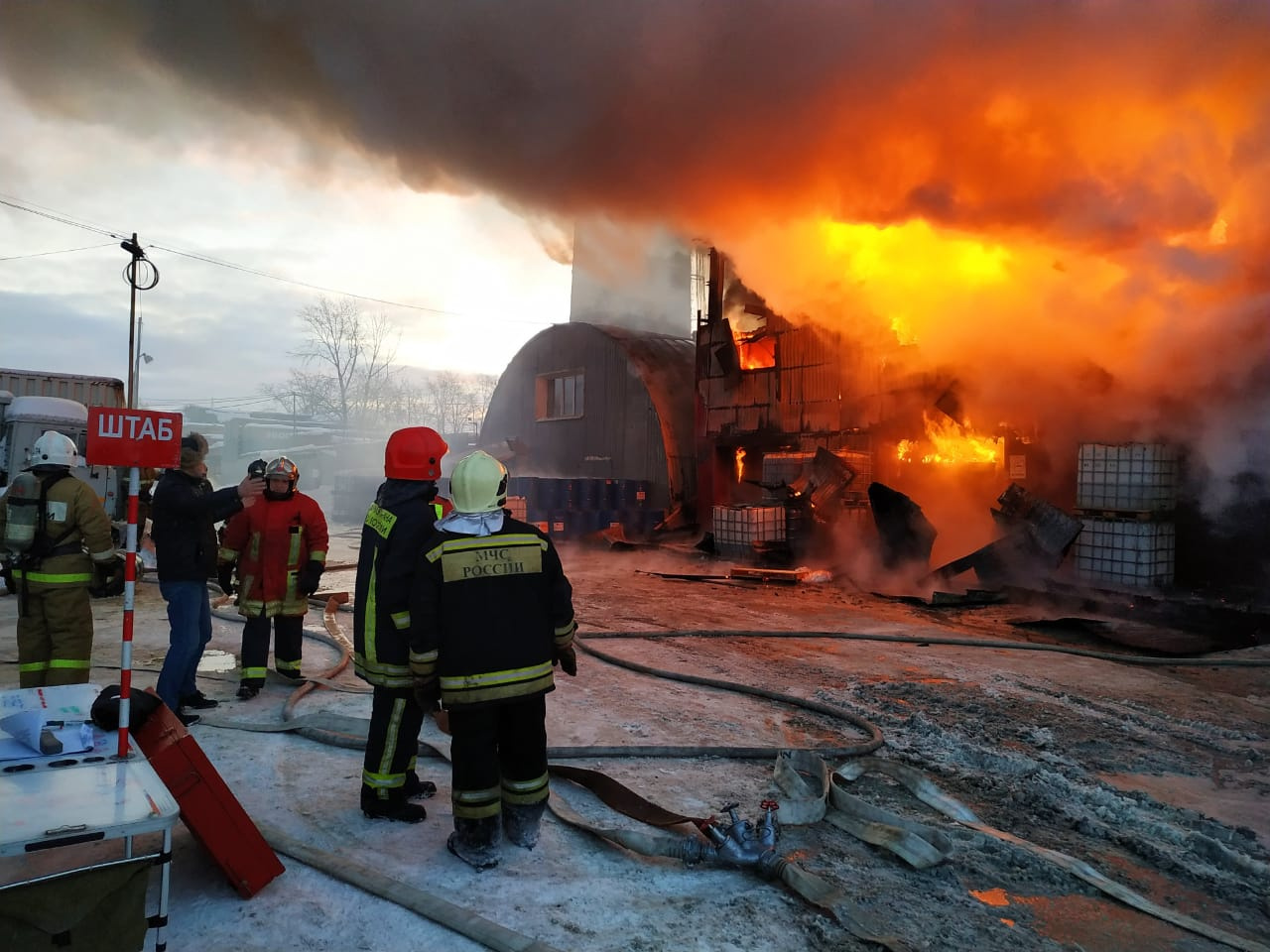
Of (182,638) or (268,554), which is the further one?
(268,554)

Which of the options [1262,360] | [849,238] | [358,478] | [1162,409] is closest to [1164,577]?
[1162,409]

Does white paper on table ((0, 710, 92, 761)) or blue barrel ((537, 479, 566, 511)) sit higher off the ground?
blue barrel ((537, 479, 566, 511))

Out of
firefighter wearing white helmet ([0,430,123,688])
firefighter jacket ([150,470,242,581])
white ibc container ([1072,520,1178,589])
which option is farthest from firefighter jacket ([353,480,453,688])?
white ibc container ([1072,520,1178,589])

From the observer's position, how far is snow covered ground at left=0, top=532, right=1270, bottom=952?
2.63 metres

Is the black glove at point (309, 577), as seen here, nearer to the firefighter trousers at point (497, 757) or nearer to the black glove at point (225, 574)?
the black glove at point (225, 574)

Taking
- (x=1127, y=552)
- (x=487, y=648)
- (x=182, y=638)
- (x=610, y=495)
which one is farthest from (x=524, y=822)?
(x=610, y=495)

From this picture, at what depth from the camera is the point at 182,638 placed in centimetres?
460

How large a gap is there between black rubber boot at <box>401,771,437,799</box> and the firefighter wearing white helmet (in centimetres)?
202

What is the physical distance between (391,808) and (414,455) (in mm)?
1543

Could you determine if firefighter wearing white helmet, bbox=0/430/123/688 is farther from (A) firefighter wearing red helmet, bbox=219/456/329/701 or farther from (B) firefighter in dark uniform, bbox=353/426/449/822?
(B) firefighter in dark uniform, bbox=353/426/449/822

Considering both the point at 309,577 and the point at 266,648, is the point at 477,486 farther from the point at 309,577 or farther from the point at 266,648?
the point at 266,648

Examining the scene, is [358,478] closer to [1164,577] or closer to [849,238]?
[849,238]

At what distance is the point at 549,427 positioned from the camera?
841 inches

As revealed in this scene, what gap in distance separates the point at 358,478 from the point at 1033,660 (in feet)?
65.2
